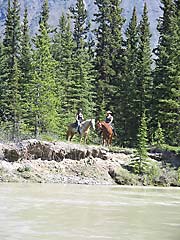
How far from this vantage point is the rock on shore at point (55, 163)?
27.9m

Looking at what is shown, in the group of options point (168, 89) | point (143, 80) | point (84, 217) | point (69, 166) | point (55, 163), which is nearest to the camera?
point (84, 217)

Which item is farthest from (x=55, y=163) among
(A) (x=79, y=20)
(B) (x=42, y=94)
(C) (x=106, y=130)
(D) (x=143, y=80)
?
(A) (x=79, y=20)

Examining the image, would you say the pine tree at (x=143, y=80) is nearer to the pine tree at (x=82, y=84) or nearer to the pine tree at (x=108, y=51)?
the pine tree at (x=82, y=84)

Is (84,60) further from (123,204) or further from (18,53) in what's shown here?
(123,204)

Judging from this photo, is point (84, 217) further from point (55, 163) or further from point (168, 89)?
point (168, 89)

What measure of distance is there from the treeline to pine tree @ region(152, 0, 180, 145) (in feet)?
0.24

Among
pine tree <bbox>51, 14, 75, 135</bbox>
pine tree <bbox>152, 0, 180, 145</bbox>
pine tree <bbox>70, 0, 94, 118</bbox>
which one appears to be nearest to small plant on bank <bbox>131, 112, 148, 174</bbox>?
pine tree <bbox>152, 0, 180, 145</bbox>

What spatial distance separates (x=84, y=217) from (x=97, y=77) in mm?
42779

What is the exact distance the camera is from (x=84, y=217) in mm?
13859

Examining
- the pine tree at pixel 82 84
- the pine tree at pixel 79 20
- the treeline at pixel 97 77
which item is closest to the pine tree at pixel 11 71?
the treeline at pixel 97 77

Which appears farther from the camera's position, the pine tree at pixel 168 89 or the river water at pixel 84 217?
the pine tree at pixel 168 89

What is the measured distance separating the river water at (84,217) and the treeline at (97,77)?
16849 millimetres

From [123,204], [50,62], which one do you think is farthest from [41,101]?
[123,204]

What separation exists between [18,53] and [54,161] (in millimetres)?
32647
